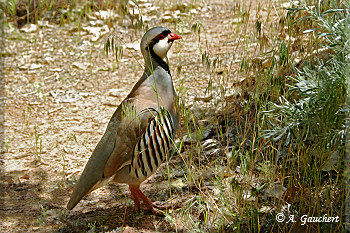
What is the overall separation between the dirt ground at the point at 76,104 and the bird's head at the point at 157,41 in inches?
8.3

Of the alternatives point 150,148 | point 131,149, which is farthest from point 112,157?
point 150,148

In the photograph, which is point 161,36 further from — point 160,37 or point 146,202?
point 146,202

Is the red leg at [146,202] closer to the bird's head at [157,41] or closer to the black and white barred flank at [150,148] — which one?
the black and white barred flank at [150,148]

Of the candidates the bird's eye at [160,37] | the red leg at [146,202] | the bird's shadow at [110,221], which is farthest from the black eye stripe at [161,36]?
the bird's shadow at [110,221]

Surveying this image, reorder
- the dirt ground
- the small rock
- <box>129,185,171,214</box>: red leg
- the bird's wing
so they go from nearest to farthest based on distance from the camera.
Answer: the bird's wing, <box>129,185,171,214</box>: red leg, the dirt ground, the small rock

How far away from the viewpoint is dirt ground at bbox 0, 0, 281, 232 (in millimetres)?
3529

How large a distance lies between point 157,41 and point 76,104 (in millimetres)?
2290

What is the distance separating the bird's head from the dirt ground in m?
0.21

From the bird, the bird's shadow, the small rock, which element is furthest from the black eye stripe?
the small rock

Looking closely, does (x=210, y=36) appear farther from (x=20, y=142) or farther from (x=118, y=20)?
(x=20, y=142)

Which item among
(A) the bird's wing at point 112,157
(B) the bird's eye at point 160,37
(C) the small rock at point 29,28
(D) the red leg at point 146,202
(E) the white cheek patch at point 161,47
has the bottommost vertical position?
(D) the red leg at point 146,202

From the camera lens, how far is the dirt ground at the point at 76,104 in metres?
3.53

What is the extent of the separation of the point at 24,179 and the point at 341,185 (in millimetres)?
2759

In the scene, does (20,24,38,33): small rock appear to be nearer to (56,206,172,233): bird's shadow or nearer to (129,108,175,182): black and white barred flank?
(56,206,172,233): bird's shadow
